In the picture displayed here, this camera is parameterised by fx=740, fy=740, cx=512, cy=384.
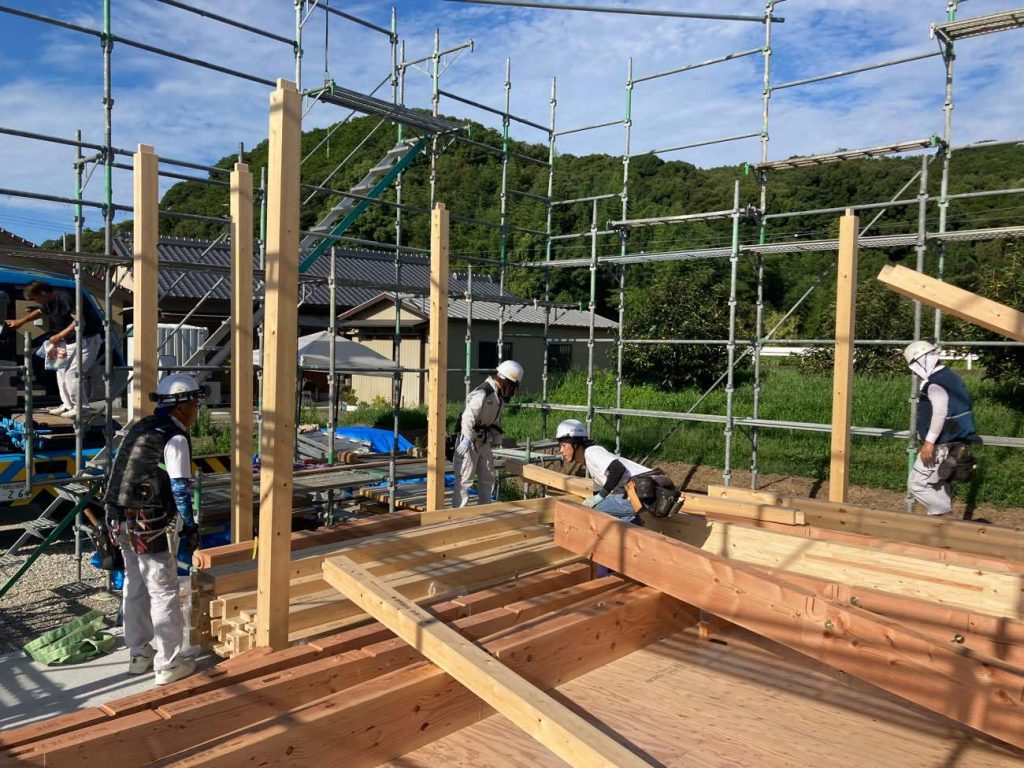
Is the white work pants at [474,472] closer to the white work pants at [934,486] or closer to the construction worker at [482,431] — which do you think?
the construction worker at [482,431]

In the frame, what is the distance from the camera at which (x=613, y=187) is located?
32.2 metres

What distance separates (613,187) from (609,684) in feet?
100

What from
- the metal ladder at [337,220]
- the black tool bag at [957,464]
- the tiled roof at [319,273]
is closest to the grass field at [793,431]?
the tiled roof at [319,273]

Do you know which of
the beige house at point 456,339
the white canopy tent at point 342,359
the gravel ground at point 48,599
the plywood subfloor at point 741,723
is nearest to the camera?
the plywood subfloor at point 741,723

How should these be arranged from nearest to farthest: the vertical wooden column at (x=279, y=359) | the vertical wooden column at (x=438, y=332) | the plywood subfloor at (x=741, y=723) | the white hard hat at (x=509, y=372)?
1. the plywood subfloor at (x=741, y=723)
2. the vertical wooden column at (x=279, y=359)
3. the vertical wooden column at (x=438, y=332)
4. the white hard hat at (x=509, y=372)

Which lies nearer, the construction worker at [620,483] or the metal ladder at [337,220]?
the construction worker at [620,483]

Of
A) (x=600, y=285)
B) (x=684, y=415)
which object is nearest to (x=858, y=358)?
(x=684, y=415)

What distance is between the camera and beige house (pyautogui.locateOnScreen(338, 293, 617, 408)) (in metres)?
19.5

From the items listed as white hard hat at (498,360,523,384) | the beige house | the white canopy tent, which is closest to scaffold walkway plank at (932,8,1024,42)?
white hard hat at (498,360,523,384)

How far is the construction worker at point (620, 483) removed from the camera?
4.72 metres

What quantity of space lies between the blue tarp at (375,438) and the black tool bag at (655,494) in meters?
6.62

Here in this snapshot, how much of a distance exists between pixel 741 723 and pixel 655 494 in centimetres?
168

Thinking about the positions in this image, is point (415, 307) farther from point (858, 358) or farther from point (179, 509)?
point (179, 509)

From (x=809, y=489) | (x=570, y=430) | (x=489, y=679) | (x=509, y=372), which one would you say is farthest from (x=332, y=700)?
(x=809, y=489)
